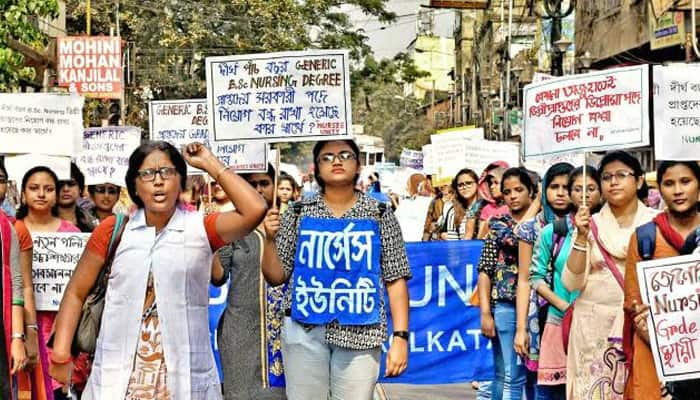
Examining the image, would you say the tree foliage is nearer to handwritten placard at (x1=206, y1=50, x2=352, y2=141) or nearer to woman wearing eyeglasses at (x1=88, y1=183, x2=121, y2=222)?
woman wearing eyeglasses at (x1=88, y1=183, x2=121, y2=222)

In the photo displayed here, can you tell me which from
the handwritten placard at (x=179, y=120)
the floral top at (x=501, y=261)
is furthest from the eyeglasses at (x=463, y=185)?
the floral top at (x=501, y=261)

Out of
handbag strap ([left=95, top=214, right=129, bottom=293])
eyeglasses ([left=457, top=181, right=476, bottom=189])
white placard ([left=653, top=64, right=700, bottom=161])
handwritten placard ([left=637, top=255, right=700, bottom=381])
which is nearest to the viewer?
handbag strap ([left=95, top=214, right=129, bottom=293])

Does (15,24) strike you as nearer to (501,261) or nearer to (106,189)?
(106,189)

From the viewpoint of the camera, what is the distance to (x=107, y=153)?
1213cm

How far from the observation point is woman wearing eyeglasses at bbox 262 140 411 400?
20.4 feet

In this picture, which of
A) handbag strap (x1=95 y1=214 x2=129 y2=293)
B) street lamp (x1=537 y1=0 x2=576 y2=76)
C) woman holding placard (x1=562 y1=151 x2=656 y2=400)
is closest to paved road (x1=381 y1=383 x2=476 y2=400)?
woman holding placard (x1=562 y1=151 x2=656 y2=400)

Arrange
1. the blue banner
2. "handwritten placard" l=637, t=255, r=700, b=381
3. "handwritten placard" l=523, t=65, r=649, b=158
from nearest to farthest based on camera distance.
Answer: "handwritten placard" l=637, t=255, r=700, b=381, "handwritten placard" l=523, t=65, r=649, b=158, the blue banner

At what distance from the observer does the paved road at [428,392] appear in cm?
1127

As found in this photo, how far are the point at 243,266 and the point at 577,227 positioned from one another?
5.81 feet

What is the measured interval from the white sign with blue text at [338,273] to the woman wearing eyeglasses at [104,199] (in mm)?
4663

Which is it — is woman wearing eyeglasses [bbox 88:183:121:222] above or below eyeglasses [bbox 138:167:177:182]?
below

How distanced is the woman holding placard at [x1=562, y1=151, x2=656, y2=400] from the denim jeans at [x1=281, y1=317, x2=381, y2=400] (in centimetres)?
144

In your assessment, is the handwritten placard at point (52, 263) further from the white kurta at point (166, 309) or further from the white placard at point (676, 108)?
the white placard at point (676, 108)

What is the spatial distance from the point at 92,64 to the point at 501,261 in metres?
23.8
